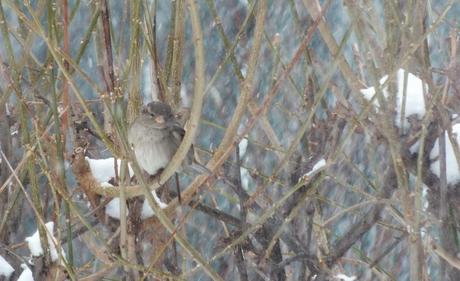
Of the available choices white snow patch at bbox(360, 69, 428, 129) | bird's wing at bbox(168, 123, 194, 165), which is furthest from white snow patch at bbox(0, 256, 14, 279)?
white snow patch at bbox(360, 69, 428, 129)

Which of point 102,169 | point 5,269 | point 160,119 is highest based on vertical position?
point 160,119

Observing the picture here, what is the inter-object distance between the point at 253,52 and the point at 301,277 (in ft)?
3.03

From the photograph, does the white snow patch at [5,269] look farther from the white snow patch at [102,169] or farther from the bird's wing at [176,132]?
the bird's wing at [176,132]

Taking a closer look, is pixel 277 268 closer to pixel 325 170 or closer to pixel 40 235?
pixel 325 170

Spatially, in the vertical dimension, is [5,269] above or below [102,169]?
below

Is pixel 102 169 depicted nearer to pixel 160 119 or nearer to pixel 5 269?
pixel 160 119

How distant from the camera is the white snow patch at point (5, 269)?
2566mm

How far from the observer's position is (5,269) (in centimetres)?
257

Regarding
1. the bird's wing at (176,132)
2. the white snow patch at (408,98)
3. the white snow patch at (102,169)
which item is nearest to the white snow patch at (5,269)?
the white snow patch at (102,169)

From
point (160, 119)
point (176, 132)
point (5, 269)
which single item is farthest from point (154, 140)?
point (5, 269)

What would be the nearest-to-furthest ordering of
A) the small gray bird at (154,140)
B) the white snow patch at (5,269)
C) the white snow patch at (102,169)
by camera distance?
the white snow patch at (102,169)
the small gray bird at (154,140)
the white snow patch at (5,269)

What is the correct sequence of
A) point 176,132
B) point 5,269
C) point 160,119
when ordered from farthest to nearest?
1. point 5,269
2. point 176,132
3. point 160,119

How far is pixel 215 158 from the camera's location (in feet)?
6.31

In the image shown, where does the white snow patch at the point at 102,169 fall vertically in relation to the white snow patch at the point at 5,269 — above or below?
above
